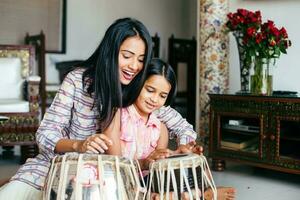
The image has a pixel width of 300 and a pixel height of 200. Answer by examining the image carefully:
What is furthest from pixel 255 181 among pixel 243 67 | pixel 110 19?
pixel 110 19

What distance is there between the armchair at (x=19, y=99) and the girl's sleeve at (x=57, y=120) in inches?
67.4

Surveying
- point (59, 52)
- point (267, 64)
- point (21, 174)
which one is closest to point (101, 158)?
point (21, 174)

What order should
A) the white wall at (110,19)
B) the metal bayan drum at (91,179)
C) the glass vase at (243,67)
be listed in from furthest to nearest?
the white wall at (110,19)
the glass vase at (243,67)
the metal bayan drum at (91,179)

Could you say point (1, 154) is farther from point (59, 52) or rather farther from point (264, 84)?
point (264, 84)

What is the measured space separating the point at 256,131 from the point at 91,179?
85.1 inches

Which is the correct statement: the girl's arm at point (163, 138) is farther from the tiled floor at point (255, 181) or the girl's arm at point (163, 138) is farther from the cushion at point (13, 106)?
the cushion at point (13, 106)

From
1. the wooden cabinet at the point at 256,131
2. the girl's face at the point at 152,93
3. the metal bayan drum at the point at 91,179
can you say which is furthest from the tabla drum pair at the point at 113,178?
the wooden cabinet at the point at 256,131

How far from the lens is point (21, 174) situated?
67.1 inches

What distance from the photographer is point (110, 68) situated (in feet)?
5.36

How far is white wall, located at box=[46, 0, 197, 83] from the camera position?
5.69 metres

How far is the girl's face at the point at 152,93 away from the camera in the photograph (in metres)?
1.83

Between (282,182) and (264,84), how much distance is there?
0.69 metres

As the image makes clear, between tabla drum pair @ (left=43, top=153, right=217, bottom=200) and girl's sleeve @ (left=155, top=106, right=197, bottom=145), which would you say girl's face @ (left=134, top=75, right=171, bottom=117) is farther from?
tabla drum pair @ (left=43, top=153, right=217, bottom=200)

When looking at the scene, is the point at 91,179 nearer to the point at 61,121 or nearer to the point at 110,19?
the point at 61,121
